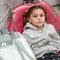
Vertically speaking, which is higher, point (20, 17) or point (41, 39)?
point (20, 17)

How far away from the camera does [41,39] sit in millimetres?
1565

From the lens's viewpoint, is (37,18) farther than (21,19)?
No

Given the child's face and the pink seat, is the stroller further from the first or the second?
the child's face

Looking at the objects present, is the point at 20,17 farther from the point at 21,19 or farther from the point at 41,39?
the point at 41,39

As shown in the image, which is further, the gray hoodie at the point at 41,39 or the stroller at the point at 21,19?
the stroller at the point at 21,19

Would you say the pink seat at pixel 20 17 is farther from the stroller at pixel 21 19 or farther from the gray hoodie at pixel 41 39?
the gray hoodie at pixel 41 39

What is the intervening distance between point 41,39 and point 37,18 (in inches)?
7.3

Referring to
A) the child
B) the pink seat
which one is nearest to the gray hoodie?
the child

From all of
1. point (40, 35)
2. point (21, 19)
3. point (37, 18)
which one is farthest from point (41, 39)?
point (21, 19)

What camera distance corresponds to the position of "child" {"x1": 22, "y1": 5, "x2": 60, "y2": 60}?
1.51m

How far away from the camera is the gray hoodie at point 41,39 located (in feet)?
4.99

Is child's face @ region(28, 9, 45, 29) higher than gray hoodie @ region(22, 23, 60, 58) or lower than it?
higher

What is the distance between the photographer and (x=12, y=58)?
102 cm

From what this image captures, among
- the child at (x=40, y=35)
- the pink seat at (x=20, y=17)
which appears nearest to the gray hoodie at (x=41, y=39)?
the child at (x=40, y=35)
